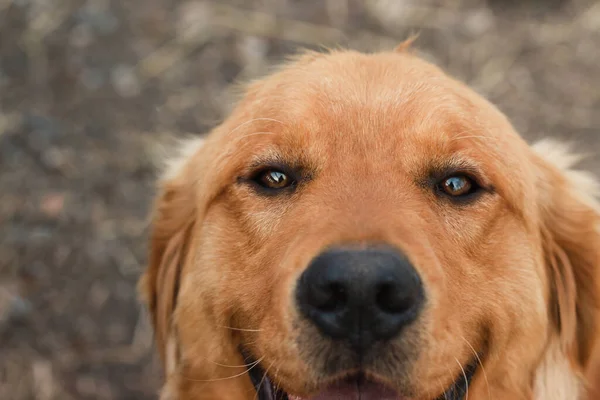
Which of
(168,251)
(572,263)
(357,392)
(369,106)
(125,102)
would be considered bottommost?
(125,102)

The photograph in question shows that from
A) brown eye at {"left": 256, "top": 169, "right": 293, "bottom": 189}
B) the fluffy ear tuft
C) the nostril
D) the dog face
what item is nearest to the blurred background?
the fluffy ear tuft

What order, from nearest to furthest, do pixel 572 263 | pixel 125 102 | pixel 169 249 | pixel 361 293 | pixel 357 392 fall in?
pixel 361 293 → pixel 357 392 → pixel 572 263 → pixel 169 249 → pixel 125 102

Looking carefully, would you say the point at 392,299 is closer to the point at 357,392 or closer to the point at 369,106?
the point at 357,392

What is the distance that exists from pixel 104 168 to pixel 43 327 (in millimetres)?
1583

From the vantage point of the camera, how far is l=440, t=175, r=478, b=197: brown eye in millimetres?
3049

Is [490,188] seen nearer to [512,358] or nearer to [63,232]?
[512,358]

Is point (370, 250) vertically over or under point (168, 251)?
over

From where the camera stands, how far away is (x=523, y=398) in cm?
329

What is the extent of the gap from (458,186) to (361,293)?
932mm

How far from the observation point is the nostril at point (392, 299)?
94.3 inches

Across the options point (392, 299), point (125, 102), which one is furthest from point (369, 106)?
point (125, 102)

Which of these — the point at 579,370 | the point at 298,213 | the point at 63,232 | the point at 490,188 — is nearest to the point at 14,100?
the point at 63,232

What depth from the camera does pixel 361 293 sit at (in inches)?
93.3

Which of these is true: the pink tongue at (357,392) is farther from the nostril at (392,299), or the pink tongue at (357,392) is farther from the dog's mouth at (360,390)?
the nostril at (392,299)
